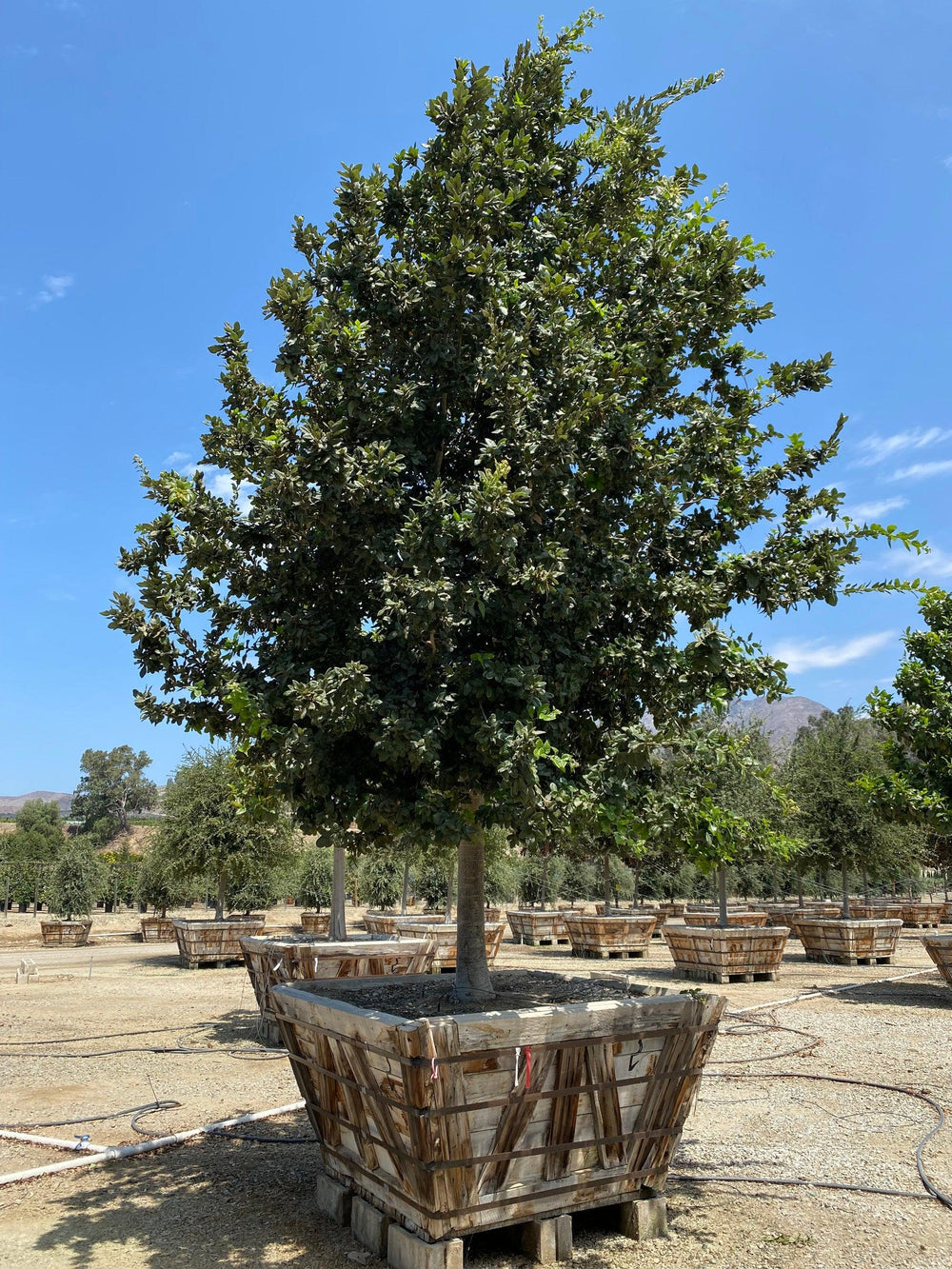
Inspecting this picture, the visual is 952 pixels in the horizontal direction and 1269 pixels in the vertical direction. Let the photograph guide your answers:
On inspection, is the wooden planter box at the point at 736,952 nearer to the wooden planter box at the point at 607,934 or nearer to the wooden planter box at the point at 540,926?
the wooden planter box at the point at 607,934

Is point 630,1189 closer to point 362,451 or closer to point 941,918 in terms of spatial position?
point 362,451

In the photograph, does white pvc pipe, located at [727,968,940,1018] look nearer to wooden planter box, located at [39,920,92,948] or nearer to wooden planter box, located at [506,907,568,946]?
wooden planter box, located at [506,907,568,946]

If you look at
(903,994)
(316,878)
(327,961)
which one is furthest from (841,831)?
(316,878)

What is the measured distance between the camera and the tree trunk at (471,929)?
245 inches

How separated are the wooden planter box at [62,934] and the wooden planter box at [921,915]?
3004 cm

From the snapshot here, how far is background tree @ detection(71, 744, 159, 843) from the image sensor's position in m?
113

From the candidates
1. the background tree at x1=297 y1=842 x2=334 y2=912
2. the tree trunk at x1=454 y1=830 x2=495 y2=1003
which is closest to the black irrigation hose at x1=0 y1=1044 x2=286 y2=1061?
the tree trunk at x1=454 y1=830 x2=495 y2=1003

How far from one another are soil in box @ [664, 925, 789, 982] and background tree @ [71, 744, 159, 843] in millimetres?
105710

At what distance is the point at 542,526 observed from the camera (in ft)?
17.8

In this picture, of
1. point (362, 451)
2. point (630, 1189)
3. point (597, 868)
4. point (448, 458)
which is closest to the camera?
point (362, 451)

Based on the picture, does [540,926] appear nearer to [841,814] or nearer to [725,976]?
[841,814]

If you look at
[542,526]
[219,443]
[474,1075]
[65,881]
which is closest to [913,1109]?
[474,1075]

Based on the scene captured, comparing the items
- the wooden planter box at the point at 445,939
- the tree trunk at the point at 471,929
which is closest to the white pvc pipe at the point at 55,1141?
the tree trunk at the point at 471,929

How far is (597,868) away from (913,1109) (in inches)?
1591
